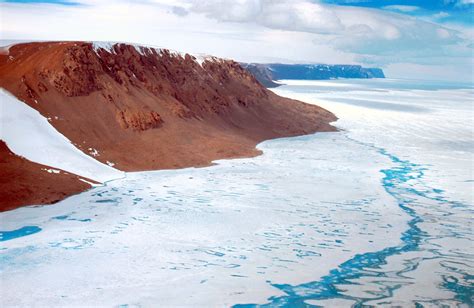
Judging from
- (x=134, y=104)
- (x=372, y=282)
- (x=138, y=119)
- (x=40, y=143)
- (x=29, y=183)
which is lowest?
(x=372, y=282)

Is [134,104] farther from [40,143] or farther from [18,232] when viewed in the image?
[18,232]

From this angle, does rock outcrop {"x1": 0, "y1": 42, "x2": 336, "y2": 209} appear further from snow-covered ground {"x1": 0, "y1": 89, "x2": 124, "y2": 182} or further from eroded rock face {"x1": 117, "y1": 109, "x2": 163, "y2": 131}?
snow-covered ground {"x1": 0, "y1": 89, "x2": 124, "y2": 182}

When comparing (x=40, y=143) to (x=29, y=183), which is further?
(x=40, y=143)

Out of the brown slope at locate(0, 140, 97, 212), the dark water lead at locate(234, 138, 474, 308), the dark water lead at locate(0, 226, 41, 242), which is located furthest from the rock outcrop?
the dark water lead at locate(234, 138, 474, 308)

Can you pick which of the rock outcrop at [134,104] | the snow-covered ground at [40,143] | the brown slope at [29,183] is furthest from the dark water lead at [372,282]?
the rock outcrop at [134,104]

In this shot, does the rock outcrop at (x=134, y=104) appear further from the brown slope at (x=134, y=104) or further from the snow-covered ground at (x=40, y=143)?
the snow-covered ground at (x=40, y=143)

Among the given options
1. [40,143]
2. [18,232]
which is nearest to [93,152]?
[40,143]
